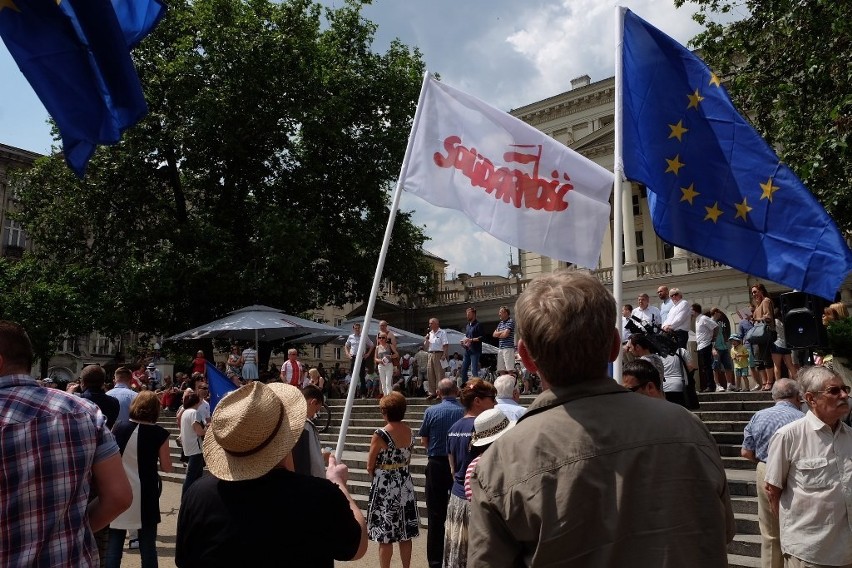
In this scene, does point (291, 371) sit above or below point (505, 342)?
below

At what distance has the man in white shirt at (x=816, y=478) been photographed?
4582mm

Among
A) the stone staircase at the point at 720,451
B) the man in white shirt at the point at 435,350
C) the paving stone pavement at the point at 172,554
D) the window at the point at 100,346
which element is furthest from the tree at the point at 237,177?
the window at the point at 100,346

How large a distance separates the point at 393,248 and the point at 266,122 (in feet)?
25.1

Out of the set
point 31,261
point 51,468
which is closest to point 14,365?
point 51,468

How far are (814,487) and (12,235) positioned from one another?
55712mm

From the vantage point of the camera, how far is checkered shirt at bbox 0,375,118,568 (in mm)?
3037

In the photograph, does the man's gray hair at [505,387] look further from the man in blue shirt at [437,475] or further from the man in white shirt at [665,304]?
the man in white shirt at [665,304]

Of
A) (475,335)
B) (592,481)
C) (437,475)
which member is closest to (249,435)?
(592,481)

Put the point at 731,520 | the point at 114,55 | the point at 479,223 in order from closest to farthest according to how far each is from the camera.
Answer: the point at 731,520, the point at 114,55, the point at 479,223

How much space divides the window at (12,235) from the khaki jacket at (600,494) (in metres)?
55.4

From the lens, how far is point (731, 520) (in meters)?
2.05

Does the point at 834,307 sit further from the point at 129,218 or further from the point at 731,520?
the point at 129,218

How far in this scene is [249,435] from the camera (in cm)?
271

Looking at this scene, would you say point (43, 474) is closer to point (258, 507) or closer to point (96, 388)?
point (258, 507)
